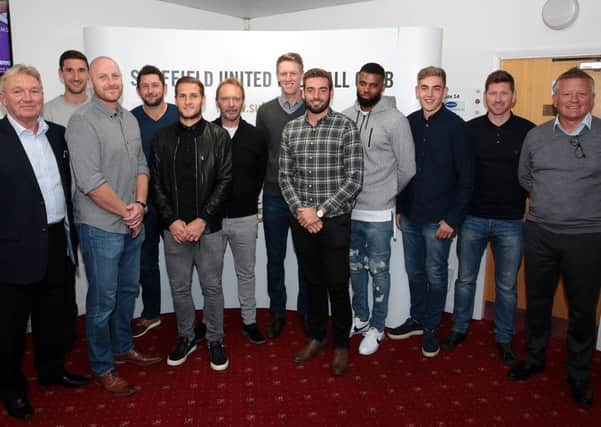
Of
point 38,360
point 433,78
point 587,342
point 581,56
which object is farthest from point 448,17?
point 38,360

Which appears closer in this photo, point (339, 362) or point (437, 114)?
point (339, 362)

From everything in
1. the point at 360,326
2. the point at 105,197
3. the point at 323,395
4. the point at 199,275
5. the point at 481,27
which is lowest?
the point at 323,395

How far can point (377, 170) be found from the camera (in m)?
3.04

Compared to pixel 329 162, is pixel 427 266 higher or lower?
lower

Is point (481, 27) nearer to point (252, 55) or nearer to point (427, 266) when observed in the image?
point (252, 55)

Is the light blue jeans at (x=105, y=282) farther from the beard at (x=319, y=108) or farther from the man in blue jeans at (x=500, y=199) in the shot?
the man in blue jeans at (x=500, y=199)

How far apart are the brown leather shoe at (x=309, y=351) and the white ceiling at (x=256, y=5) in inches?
128

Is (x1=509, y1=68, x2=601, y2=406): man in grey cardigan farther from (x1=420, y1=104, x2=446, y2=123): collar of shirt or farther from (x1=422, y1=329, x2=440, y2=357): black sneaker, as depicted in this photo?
(x1=422, y1=329, x2=440, y2=357): black sneaker

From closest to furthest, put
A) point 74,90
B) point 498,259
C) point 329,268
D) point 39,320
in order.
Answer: point 39,320 → point 329,268 → point 498,259 → point 74,90

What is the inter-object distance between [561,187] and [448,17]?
2.16m

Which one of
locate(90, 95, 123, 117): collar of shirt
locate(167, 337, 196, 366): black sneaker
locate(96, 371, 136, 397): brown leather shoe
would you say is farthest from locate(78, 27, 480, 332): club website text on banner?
locate(96, 371, 136, 397): brown leather shoe

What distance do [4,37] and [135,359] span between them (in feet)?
8.06

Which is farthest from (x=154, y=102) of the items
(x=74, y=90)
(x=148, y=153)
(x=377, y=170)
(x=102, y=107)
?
(x=377, y=170)

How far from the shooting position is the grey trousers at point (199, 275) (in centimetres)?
293
